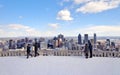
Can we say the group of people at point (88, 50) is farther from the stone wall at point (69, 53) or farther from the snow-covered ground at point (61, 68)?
the snow-covered ground at point (61, 68)

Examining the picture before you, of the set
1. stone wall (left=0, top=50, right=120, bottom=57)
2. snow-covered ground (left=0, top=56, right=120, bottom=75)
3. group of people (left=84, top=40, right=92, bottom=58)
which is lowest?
snow-covered ground (left=0, top=56, right=120, bottom=75)

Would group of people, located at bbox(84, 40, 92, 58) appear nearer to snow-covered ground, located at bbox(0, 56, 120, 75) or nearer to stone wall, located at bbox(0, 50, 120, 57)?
stone wall, located at bbox(0, 50, 120, 57)

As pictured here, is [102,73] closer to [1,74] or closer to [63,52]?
[1,74]

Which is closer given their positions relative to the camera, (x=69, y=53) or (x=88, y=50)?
(x=88, y=50)

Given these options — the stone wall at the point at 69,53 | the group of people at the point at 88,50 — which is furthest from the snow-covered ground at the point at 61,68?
the stone wall at the point at 69,53

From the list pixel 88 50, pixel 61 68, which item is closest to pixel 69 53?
pixel 88 50

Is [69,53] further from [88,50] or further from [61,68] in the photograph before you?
[61,68]

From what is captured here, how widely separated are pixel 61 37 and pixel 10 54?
90.8ft

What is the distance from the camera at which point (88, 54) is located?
62.1ft

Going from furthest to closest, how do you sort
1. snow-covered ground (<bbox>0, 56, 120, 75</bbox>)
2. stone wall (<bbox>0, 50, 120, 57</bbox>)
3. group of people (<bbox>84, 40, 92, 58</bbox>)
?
Result: 1. stone wall (<bbox>0, 50, 120, 57</bbox>)
2. group of people (<bbox>84, 40, 92, 58</bbox>)
3. snow-covered ground (<bbox>0, 56, 120, 75</bbox>)

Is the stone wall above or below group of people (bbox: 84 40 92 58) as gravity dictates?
below

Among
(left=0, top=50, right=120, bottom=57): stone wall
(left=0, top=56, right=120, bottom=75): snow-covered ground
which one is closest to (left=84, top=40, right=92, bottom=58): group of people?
(left=0, top=50, right=120, bottom=57): stone wall


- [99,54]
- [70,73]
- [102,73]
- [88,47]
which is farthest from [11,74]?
[99,54]

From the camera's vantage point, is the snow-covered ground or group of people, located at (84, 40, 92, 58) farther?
group of people, located at (84, 40, 92, 58)
